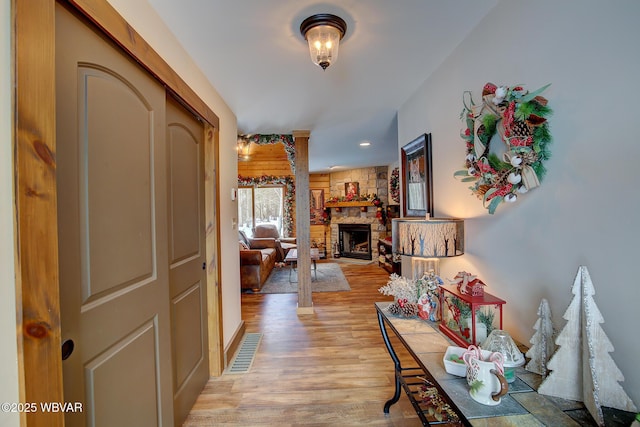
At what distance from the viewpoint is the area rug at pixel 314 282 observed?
451 cm

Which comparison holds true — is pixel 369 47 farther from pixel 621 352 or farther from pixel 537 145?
Result: pixel 621 352

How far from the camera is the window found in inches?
282

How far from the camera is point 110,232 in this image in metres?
1.04

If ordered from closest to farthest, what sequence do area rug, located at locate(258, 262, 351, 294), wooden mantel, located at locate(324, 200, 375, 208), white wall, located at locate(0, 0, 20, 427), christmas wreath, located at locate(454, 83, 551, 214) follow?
white wall, located at locate(0, 0, 20, 427) < christmas wreath, located at locate(454, 83, 551, 214) < area rug, located at locate(258, 262, 351, 294) < wooden mantel, located at locate(324, 200, 375, 208)

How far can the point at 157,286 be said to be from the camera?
4.39 ft

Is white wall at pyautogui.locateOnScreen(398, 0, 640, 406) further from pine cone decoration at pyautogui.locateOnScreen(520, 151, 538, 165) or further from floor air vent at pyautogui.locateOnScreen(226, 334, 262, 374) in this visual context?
floor air vent at pyautogui.locateOnScreen(226, 334, 262, 374)

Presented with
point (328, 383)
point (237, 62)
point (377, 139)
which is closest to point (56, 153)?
point (237, 62)

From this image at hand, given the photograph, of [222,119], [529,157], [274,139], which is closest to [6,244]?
[529,157]

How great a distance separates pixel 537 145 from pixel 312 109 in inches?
81.9

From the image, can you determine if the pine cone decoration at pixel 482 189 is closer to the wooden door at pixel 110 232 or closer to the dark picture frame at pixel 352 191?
the wooden door at pixel 110 232

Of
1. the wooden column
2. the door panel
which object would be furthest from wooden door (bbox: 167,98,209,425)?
the wooden column

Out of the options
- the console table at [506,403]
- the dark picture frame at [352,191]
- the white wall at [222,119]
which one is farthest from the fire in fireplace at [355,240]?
the console table at [506,403]

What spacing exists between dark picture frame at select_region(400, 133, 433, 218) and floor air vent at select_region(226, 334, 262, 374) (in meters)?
1.95

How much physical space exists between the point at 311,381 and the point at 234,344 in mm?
862
